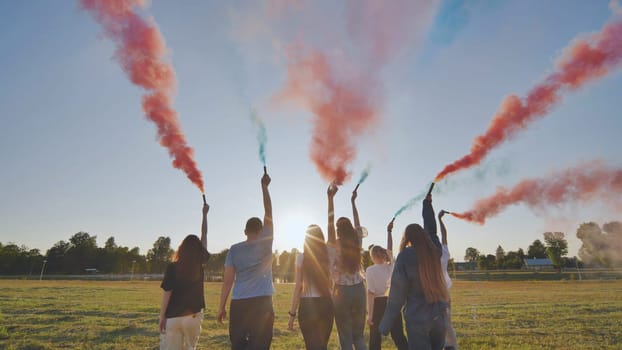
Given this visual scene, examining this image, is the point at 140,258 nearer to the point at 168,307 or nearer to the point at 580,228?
the point at 168,307

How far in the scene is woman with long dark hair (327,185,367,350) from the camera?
589 cm

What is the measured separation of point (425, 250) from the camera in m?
4.45

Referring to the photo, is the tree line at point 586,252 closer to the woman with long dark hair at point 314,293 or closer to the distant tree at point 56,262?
the woman with long dark hair at point 314,293

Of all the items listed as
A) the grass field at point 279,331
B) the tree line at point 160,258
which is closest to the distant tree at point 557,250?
the tree line at point 160,258

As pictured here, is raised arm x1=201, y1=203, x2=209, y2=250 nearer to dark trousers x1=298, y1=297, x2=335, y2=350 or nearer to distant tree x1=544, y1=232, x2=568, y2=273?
dark trousers x1=298, y1=297, x2=335, y2=350

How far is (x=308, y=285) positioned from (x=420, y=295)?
2.07 m

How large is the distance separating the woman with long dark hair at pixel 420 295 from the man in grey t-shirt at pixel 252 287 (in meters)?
1.87

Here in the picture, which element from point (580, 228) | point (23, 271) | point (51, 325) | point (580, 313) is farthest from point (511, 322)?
point (23, 271)

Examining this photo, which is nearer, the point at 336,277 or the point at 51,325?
the point at 336,277

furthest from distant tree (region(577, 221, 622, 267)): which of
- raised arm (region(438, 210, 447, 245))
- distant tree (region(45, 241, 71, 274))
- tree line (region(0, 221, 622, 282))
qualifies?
distant tree (region(45, 241, 71, 274))

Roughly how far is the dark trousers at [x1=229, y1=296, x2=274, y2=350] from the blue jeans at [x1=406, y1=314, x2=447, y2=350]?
2151 millimetres

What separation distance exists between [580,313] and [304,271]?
19866 millimetres

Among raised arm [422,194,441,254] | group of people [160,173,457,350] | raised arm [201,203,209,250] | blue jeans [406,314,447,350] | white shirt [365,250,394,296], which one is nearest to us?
blue jeans [406,314,447,350]

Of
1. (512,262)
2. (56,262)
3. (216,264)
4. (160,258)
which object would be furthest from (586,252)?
(56,262)
